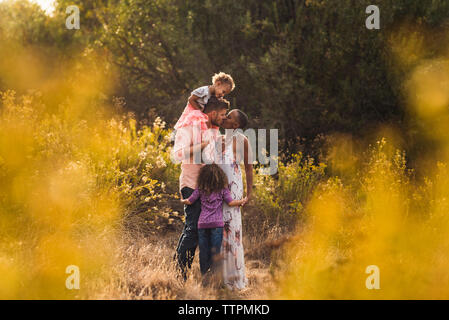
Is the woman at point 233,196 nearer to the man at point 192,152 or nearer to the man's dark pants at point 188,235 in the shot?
the man at point 192,152

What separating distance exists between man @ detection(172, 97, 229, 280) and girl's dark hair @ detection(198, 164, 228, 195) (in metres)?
0.08

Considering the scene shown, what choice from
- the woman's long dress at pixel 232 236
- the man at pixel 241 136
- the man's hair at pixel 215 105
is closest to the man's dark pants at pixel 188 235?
the woman's long dress at pixel 232 236

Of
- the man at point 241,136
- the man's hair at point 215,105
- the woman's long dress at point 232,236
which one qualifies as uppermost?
the man's hair at point 215,105

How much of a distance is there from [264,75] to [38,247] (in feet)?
18.6

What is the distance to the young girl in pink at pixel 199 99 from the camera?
4.18 metres

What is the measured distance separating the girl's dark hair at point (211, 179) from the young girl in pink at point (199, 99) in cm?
42

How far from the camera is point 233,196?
4.21 m

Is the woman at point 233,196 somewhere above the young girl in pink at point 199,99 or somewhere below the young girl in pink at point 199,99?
below

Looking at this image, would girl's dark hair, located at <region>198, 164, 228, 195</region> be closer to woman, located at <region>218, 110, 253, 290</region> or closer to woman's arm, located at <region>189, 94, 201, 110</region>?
woman, located at <region>218, 110, 253, 290</region>

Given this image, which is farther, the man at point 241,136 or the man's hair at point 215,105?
the man's hair at point 215,105

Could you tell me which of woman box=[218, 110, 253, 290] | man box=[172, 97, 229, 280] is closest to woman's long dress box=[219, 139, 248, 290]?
woman box=[218, 110, 253, 290]

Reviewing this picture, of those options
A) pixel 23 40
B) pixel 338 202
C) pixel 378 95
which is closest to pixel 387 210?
pixel 338 202

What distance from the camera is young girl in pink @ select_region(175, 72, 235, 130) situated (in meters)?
4.18

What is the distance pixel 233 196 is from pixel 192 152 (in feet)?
1.79
